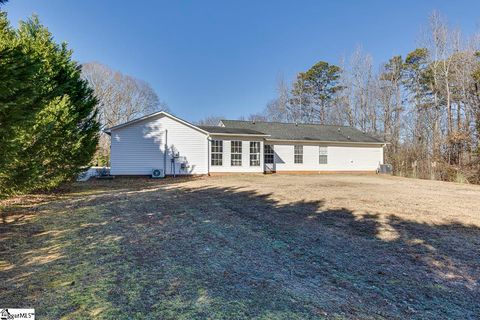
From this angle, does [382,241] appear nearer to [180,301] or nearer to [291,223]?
[291,223]

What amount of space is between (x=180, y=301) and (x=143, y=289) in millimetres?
502

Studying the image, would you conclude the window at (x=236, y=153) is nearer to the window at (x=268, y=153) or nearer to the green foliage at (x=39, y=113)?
the window at (x=268, y=153)

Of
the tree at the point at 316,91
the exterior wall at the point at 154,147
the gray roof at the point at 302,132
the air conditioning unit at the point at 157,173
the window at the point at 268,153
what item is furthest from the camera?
the tree at the point at 316,91

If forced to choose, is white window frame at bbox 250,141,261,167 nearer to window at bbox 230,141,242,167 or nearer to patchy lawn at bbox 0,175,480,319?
window at bbox 230,141,242,167

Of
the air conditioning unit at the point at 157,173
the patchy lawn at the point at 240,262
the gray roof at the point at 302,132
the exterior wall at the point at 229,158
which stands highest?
the gray roof at the point at 302,132

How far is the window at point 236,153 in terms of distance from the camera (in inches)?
703

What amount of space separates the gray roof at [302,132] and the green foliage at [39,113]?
39.7 feet

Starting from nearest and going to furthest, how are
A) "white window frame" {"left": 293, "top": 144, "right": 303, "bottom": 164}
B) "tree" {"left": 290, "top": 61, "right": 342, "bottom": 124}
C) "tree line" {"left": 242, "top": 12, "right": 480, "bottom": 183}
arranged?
"tree line" {"left": 242, "top": 12, "right": 480, "bottom": 183}
"white window frame" {"left": 293, "top": 144, "right": 303, "bottom": 164}
"tree" {"left": 290, "top": 61, "right": 342, "bottom": 124}

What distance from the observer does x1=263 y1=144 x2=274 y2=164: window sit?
778 inches

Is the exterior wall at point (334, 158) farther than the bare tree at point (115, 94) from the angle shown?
No

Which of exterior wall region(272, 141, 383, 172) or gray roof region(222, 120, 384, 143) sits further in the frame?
gray roof region(222, 120, 384, 143)
